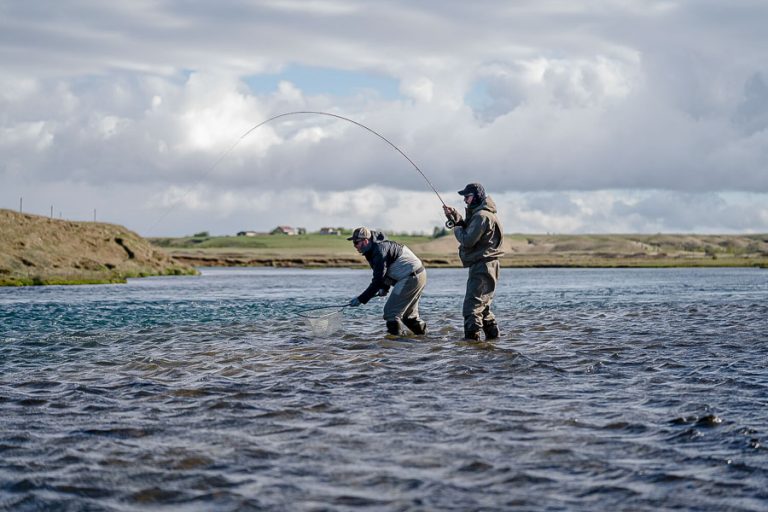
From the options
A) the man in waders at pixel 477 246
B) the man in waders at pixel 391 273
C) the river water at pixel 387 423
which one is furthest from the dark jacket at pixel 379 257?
the man in waders at pixel 477 246

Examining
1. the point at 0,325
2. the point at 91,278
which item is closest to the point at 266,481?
the point at 0,325

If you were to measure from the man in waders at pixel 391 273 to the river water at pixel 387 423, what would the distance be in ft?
2.22

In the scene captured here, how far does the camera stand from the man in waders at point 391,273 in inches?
568

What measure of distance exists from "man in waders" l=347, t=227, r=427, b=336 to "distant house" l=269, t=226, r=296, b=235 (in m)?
A: 175

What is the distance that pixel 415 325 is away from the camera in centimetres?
1580

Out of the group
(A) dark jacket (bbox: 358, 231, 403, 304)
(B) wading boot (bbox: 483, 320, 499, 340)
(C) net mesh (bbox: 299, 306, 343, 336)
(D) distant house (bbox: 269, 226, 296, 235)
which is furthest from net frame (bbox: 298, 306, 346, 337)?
(D) distant house (bbox: 269, 226, 296, 235)

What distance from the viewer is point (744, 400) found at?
909 cm

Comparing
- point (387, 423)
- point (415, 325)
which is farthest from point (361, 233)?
point (387, 423)

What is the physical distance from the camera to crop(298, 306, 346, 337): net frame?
1595 cm

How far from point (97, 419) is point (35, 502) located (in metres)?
2.64

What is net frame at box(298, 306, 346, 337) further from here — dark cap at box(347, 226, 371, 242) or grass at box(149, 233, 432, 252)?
grass at box(149, 233, 432, 252)

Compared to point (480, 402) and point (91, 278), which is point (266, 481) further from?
point (91, 278)

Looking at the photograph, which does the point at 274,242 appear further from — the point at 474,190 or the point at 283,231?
the point at 474,190

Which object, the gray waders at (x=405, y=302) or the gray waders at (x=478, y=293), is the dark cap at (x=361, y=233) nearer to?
the gray waders at (x=405, y=302)
